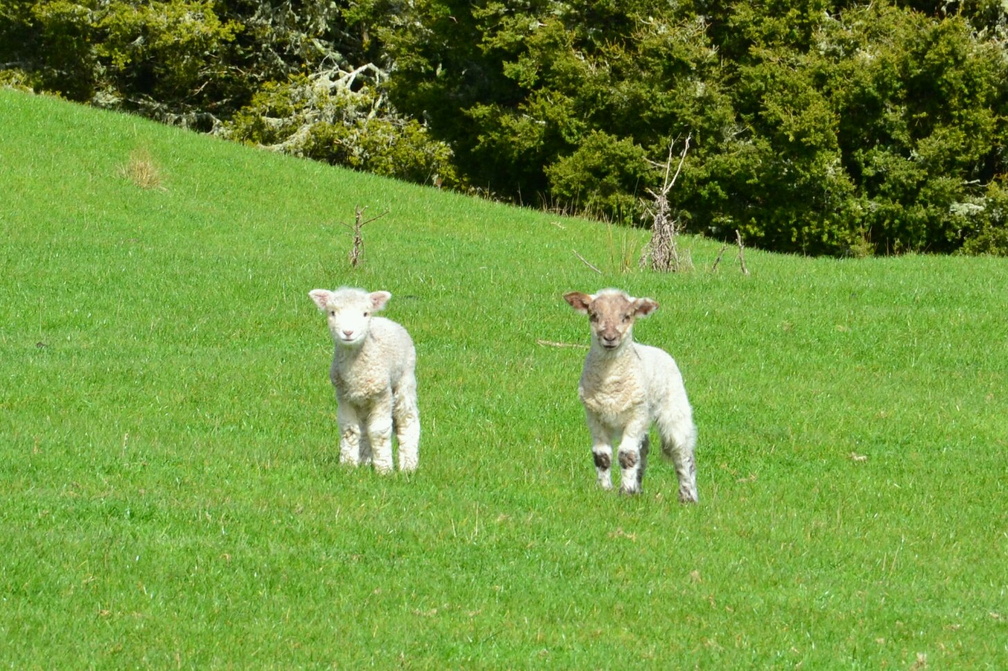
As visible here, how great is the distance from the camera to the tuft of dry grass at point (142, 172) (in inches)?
1316

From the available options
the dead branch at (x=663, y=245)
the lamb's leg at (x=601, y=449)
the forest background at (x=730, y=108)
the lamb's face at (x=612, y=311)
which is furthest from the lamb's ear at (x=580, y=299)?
the forest background at (x=730, y=108)

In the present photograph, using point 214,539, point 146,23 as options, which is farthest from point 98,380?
point 146,23

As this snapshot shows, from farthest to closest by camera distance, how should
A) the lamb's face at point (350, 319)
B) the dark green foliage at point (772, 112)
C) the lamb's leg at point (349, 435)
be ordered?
the dark green foliage at point (772, 112) < the lamb's leg at point (349, 435) < the lamb's face at point (350, 319)

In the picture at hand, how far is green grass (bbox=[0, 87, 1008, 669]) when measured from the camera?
344 inches

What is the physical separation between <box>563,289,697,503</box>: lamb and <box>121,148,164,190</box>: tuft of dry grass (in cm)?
2375

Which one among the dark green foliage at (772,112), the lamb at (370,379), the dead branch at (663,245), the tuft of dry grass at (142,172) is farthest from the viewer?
the dark green foliage at (772,112)

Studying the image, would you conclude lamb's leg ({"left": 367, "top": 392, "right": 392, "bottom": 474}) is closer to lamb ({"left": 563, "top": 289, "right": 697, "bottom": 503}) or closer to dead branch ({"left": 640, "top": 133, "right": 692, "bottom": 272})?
lamb ({"left": 563, "top": 289, "right": 697, "bottom": 503})

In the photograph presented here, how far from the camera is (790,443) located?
1511cm

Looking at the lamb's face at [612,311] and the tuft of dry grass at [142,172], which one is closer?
the lamb's face at [612,311]

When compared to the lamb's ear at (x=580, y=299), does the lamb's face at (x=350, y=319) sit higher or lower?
lower

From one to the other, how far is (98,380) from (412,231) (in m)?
16.9

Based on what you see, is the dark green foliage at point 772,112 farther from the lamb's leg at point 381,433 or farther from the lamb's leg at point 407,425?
the lamb's leg at point 381,433

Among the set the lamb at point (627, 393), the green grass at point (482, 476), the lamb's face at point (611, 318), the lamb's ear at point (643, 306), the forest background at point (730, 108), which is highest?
the forest background at point (730, 108)

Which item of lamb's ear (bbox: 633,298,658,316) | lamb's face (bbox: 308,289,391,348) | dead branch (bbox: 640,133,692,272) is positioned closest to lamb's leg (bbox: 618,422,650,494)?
lamb's ear (bbox: 633,298,658,316)
